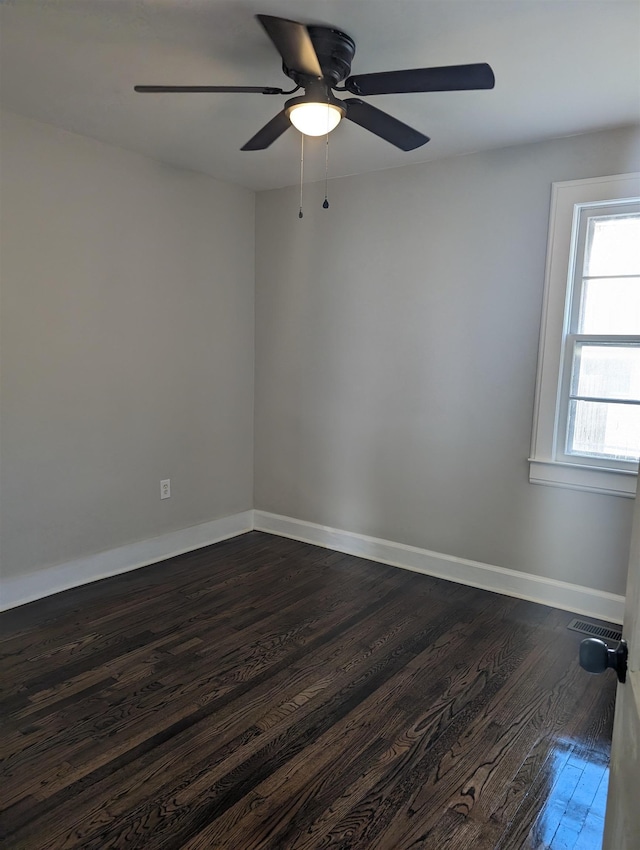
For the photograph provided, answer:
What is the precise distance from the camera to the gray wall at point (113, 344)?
2.92m

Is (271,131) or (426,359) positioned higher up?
(271,131)

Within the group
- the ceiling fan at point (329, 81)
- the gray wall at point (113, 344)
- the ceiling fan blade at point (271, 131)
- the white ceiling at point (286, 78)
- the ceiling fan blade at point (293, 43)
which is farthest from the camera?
the gray wall at point (113, 344)

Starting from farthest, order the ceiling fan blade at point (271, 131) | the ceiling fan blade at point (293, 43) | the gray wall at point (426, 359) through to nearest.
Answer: the gray wall at point (426, 359)
the ceiling fan blade at point (271, 131)
the ceiling fan blade at point (293, 43)

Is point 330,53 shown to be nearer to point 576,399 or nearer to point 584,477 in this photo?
point 576,399

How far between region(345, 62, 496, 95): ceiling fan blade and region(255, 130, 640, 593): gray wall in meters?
1.36

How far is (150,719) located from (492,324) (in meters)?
2.54

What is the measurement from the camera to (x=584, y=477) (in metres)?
2.96

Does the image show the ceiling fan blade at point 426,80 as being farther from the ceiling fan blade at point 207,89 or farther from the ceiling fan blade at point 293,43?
the ceiling fan blade at point 207,89

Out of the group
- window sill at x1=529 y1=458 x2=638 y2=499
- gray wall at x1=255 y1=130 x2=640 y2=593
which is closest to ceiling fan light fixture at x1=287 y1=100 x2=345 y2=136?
gray wall at x1=255 y1=130 x2=640 y2=593

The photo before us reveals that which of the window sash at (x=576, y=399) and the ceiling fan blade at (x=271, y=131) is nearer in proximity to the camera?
the ceiling fan blade at (x=271, y=131)

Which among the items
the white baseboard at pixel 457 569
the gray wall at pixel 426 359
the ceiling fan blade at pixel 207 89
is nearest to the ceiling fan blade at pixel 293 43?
the ceiling fan blade at pixel 207 89

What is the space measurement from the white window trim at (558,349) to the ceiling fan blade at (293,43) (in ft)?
5.24

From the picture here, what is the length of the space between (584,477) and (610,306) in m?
0.88

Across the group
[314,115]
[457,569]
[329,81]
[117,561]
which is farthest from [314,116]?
[117,561]
